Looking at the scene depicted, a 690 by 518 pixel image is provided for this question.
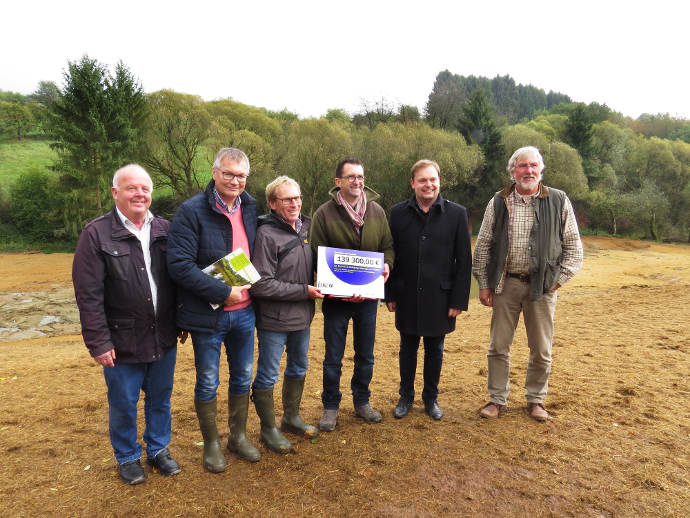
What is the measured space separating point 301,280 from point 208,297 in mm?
791

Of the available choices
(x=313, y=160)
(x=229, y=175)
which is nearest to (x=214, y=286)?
(x=229, y=175)

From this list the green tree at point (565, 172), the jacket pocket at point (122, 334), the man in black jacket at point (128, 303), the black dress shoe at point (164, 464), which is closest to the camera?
the man in black jacket at point (128, 303)

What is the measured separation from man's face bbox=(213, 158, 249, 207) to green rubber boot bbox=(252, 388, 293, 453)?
1.62 meters

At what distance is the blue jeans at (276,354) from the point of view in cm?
349

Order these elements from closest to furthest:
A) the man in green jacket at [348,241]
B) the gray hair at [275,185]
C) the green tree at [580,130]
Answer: the gray hair at [275,185] → the man in green jacket at [348,241] → the green tree at [580,130]

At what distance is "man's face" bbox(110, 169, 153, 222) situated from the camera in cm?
296

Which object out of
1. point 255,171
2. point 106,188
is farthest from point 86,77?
point 255,171

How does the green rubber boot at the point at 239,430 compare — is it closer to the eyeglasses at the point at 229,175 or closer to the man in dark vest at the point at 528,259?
the eyeglasses at the point at 229,175

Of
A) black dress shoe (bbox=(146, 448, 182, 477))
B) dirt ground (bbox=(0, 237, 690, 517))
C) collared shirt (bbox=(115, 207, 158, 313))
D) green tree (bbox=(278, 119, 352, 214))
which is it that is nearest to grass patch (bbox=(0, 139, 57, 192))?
green tree (bbox=(278, 119, 352, 214))

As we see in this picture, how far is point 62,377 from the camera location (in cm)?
605

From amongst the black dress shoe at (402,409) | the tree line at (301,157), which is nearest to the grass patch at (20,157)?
the tree line at (301,157)

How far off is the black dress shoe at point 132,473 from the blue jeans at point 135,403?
41 millimetres

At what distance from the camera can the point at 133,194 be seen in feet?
9.77

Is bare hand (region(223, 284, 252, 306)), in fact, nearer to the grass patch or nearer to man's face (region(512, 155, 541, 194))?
man's face (region(512, 155, 541, 194))
